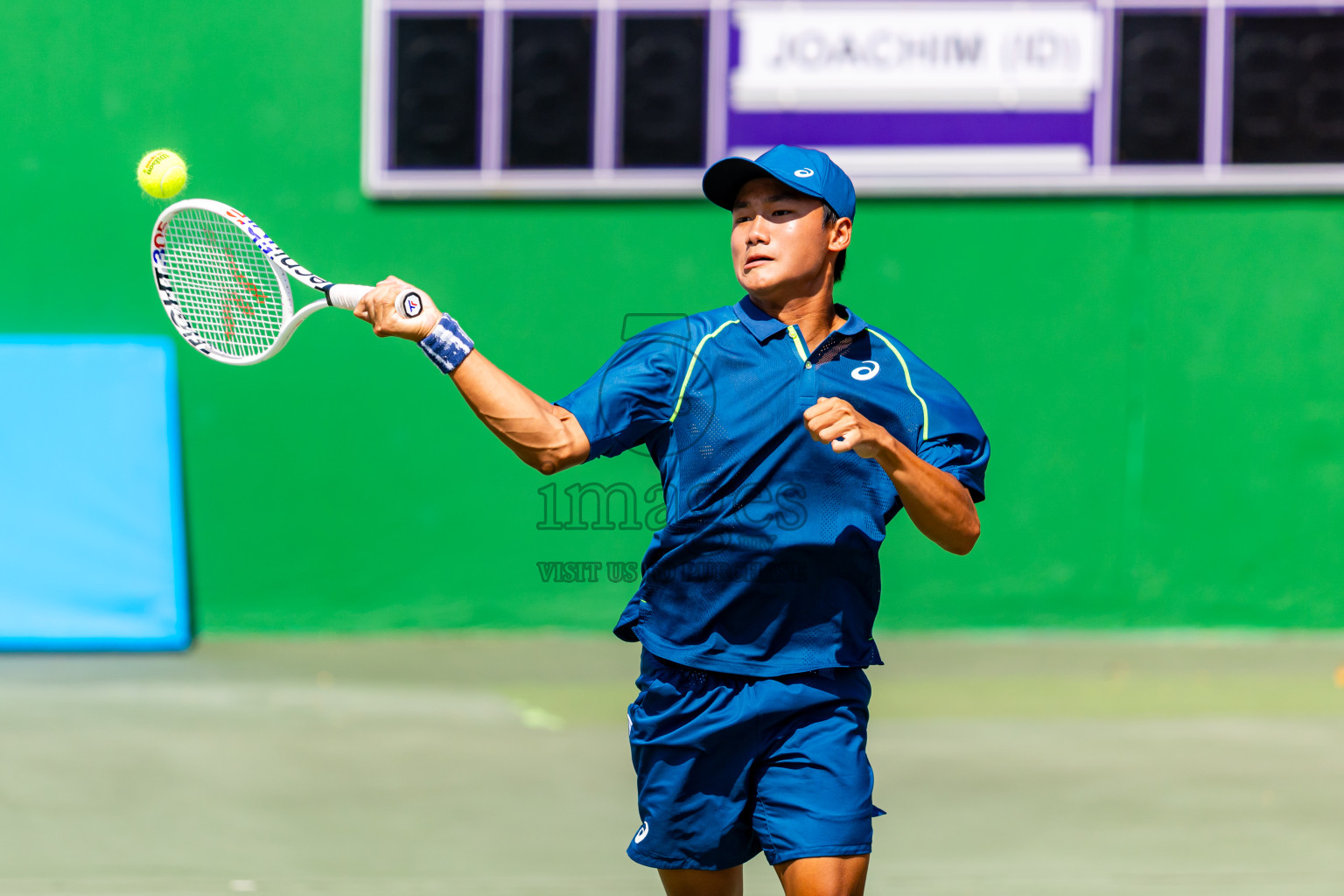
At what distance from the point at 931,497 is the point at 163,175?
6.12ft

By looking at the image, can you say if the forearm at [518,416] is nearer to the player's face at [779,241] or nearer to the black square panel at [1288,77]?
the player's face at [779,241]

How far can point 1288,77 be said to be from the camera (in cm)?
811

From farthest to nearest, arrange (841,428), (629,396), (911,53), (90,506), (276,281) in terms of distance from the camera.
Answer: (911,53) → (90,506) → (276,281) → (629,396) → (841,428)

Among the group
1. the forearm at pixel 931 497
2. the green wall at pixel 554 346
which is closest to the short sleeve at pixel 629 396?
the forearm at pixel 931 497

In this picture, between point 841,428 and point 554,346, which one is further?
point 554,346

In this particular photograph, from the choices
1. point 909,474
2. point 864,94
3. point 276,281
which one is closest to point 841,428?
point 909,474

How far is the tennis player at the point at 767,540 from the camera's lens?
3092 mm

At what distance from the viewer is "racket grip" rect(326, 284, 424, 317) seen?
9.30 feet

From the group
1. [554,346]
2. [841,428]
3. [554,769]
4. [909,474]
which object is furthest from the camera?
[554,346]

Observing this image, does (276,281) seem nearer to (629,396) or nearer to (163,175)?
(163,175)

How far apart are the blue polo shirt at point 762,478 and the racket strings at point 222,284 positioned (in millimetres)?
895

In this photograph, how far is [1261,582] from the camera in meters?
8.37

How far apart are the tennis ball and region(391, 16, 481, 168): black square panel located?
458 cm

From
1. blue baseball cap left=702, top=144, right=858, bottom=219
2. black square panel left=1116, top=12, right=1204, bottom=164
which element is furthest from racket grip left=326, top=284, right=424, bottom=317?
black square panel left=1116, top=12, right=1204, bottom=164
